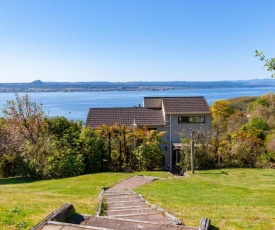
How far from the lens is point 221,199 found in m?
12.8

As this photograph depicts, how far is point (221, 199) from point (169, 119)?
17.9 meters

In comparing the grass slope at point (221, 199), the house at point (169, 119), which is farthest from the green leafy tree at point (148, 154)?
the house at point (169, 119)

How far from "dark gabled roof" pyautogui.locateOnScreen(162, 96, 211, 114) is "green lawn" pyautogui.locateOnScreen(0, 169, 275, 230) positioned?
857 cm

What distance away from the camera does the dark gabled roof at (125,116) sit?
30219 mm

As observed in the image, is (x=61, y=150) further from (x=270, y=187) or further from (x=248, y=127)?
(x=248, y=127)

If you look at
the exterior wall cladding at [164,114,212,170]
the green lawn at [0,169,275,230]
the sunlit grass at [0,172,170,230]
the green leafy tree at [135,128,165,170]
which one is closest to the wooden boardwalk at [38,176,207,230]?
the green lawn at [0,169,275,230]

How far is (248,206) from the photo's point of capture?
11.3 meters

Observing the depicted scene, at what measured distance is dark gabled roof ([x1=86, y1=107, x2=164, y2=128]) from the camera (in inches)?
1190

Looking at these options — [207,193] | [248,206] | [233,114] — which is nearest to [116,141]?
[207,193]

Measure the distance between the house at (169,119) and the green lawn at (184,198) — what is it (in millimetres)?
7778

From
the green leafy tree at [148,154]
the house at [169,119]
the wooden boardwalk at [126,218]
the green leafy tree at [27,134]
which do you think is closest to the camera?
the wooden boardwalk at [126,218]

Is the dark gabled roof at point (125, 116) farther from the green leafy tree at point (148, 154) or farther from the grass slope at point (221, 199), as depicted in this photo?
the grass slope at point (221, 199)

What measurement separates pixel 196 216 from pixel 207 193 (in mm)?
5426

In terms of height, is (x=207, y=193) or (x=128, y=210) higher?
(x=128, y=210)
